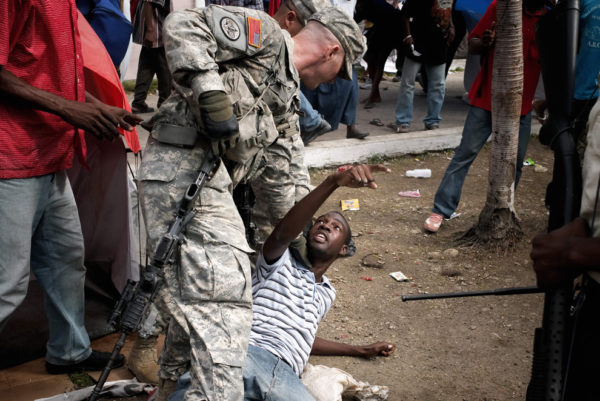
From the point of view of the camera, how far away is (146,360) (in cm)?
326

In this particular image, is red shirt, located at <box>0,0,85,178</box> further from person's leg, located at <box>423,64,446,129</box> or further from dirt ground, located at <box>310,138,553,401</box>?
person's leg, located at <box>423,64,446,129</box>

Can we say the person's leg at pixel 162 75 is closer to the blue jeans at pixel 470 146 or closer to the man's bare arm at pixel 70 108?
the blue jeans at pixel 470 146

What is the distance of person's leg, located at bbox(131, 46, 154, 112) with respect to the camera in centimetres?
700

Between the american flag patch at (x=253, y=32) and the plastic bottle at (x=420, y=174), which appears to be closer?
the american flag patch at (x=253, y=32)

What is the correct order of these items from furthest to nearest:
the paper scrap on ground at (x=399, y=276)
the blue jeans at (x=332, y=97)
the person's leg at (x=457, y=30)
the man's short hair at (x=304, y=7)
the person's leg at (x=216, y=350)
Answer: the person's leg at (x=457, y=30) < the blue jeans at (x=332, y=97) < the paper scrap on ground at (x=399, y=276) < the man's short hair at (x=304, y=7) < the person's leg at (x=216, y=350)

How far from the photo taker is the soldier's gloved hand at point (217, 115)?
249cm

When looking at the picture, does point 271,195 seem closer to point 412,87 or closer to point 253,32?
point 253,32

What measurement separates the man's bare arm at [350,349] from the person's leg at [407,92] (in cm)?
458

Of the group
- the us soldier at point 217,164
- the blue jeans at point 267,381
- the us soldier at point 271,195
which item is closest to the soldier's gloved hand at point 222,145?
the us soldier at point 217,164

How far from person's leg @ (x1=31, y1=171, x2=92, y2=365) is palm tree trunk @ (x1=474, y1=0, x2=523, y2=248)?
3.13 meters

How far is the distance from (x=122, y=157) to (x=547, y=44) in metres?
2.45

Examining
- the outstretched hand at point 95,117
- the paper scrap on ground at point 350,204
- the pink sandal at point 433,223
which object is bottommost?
the paper scrap on ground at point 350,204

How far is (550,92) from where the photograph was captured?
215 cm

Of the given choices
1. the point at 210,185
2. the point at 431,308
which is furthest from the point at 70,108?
the point at 431,308
